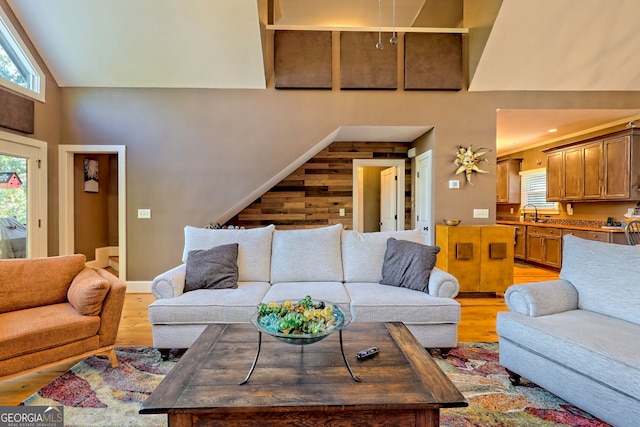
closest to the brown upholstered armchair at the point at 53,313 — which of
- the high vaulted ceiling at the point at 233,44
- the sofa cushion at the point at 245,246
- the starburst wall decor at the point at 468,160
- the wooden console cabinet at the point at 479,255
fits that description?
the sofa cushion at the point at 245,246

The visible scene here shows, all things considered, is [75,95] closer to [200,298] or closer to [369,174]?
[200,298]

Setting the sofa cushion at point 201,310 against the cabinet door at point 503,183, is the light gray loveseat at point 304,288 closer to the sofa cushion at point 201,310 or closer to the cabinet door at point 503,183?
the sofa cushion at point 201,310

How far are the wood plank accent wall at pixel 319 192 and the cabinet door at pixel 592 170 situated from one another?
2.79 meters

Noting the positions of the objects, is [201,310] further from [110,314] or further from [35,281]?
[35,281]

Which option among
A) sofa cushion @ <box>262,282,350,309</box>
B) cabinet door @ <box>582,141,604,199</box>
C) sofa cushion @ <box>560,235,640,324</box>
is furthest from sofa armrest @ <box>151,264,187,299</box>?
cabinet door @ <box>582,141,604,199</box>

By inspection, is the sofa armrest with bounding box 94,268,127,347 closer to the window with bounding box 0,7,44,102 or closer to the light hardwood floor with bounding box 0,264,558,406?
the light hardwood floor with bounding box 0,264,558,406

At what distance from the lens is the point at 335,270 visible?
9.79 ft

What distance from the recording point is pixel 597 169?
4988 millimetres

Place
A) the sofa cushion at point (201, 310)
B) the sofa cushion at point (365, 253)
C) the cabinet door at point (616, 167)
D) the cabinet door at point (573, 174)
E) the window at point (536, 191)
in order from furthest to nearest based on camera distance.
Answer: the window at point (536, 191), the cabinet door at point (573, 174), the cabinet door at point (616, 167), the sofa cushion at point (365, 253), the sofa cushion at point (201, 310)

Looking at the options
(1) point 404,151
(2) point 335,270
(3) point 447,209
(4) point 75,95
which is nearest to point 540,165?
(1) point 404,151

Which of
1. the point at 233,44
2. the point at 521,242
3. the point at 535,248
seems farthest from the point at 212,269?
the point at 521,242

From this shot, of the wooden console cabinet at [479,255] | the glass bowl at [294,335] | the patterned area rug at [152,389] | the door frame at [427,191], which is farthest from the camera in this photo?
the door frame at [427,191]

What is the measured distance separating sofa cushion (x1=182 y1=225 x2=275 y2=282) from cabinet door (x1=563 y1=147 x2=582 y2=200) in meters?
5.43

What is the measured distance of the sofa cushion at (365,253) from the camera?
2.94m
